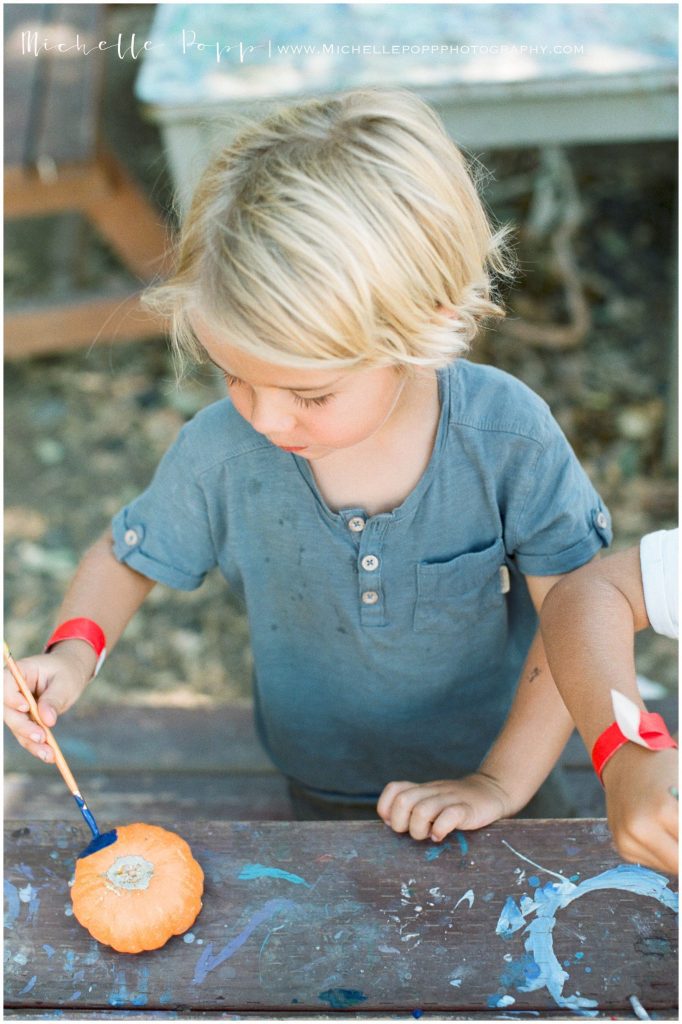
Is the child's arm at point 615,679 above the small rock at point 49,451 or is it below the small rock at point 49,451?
above

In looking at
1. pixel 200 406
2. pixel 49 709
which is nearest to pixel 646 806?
pixel 49 709

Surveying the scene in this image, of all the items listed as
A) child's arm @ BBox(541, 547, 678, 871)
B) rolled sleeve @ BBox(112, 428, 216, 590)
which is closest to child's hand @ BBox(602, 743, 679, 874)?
child's arm @ BBox(541, 547, 678, 871)

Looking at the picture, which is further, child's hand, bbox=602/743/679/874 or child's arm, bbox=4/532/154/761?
child's arm, bbox=4/532/154/761

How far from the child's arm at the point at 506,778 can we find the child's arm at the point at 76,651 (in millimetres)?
382

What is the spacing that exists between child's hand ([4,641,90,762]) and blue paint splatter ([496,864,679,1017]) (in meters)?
0.51

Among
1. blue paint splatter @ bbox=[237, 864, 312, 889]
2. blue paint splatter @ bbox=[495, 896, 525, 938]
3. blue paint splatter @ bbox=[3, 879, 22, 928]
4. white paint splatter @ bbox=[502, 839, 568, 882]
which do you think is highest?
white paint splatter @ bbox=[502, 839, 568, 882]

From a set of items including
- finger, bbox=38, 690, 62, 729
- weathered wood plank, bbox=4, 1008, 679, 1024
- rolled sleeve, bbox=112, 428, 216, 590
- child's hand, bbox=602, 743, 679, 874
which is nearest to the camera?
child's hand, bbox=602, 743, 679, 874

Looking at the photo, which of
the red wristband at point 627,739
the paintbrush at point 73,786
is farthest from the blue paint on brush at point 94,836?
the red wristband at point 627,739

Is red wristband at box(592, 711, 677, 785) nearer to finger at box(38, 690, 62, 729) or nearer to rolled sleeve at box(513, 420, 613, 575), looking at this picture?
rolled sleeve at box(513, 420, 613, 575)

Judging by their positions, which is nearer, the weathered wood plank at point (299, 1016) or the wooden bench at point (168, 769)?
the weathered wood plank at point (299, 1016)

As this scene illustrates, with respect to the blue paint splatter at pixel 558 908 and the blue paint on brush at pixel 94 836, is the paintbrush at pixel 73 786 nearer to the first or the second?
the blue paint on brush at pixel 94 836

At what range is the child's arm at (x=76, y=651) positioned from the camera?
1116mm

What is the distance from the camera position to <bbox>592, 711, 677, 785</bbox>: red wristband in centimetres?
88

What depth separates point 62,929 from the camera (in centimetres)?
101
